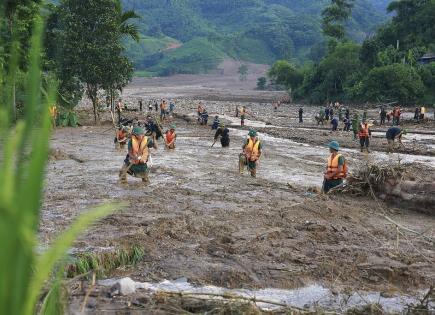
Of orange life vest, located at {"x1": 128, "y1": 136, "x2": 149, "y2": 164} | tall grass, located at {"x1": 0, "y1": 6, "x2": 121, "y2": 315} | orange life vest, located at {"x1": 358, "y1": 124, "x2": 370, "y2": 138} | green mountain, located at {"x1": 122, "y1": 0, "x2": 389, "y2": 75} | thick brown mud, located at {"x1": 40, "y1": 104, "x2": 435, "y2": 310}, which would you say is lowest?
thick brown mud, located at {"x1": 40, "y1": 104, "x2": 435, "y2": 310}

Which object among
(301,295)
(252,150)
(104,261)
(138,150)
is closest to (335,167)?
(252,150)

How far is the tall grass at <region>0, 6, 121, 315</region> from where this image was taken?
1.04 metres

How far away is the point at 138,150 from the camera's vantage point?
11188mm

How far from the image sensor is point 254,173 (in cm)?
1312

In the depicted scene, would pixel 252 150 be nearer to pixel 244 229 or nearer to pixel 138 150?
pixel 138 150

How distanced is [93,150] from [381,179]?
11.1 meters

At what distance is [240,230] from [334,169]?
3.38 metres

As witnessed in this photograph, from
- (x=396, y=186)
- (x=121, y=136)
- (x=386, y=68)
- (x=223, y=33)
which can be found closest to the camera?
(x=396, y=186)

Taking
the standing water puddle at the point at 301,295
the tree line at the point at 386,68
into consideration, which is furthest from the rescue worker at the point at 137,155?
the tree line at the point at 386,68

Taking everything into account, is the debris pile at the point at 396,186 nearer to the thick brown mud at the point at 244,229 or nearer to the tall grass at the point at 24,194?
the thick brown mud at the point at 244,229

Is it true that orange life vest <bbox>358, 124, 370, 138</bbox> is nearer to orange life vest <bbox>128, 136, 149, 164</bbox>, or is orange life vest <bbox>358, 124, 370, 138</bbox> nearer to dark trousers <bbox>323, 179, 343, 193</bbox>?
dark trousers <bbox>323, 179, 343, 193</bbox>

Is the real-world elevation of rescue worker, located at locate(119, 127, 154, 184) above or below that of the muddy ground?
above

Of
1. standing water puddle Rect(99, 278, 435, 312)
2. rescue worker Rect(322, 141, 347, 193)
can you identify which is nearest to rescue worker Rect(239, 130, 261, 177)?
rescue worker Rect(322, 141, 347, 193)

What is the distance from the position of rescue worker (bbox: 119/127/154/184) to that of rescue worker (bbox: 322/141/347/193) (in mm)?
3837
